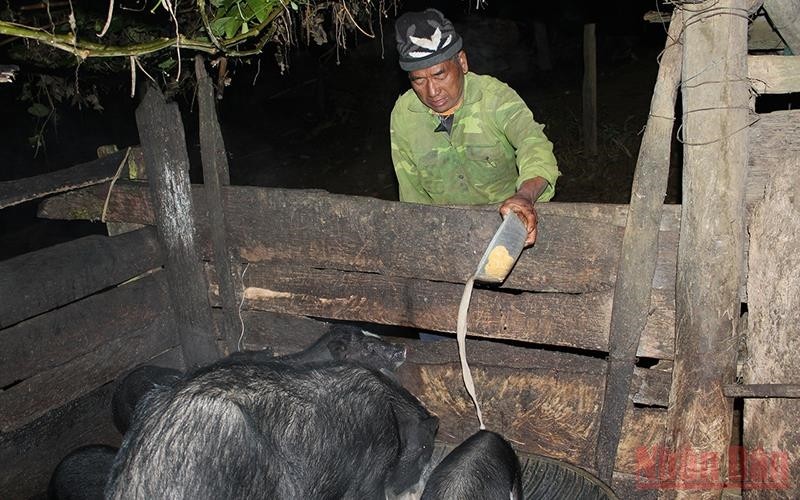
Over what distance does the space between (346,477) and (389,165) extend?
8.58m

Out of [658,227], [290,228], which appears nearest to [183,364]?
[290,228]

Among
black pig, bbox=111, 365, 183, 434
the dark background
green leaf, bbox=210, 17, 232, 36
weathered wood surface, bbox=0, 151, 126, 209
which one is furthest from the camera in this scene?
the dark background

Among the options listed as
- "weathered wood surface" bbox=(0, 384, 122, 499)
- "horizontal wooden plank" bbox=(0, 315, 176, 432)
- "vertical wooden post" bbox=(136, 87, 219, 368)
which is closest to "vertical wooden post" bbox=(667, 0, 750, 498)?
"vertical wooden post" bbox=(136, 87, 219, 368)

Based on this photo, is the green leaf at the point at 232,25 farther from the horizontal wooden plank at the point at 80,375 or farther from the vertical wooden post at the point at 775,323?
the vertical wooden post at the point at 775,323

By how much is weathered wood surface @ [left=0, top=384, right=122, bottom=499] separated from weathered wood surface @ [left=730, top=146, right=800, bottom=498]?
12.3 ft

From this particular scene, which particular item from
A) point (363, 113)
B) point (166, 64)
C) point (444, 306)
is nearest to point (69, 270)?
→ point (166, 64)

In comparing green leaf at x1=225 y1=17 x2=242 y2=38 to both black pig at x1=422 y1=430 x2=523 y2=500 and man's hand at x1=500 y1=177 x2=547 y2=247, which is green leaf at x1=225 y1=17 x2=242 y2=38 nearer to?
man's hand at x1=500 y1=177 x2=547 y2=247

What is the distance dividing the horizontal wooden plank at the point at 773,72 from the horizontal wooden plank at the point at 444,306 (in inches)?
38.3

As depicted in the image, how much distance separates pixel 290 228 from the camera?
12.9 ft

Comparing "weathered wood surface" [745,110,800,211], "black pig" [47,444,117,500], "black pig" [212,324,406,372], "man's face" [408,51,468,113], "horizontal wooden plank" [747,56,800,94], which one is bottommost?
"black pig" [47,444,117,500]

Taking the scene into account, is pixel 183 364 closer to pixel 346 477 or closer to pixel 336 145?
pixel 346 477

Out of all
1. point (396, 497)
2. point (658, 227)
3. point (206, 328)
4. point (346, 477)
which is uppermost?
point (658, 227)

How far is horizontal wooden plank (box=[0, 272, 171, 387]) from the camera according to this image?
3848mm

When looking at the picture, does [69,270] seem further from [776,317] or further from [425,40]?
[776,317]
